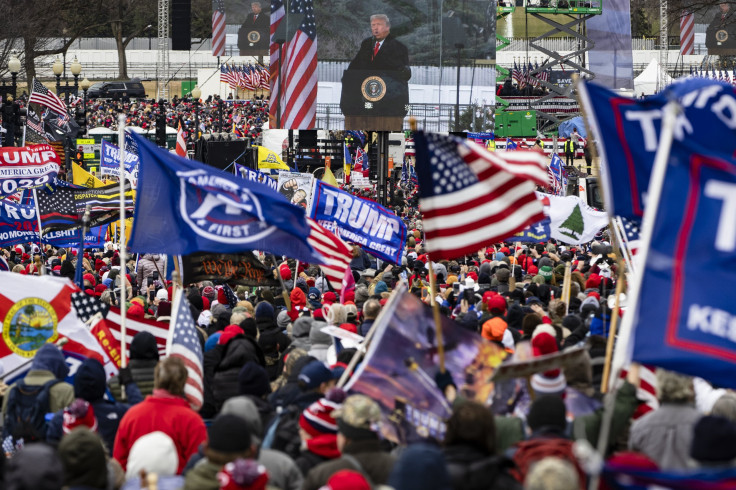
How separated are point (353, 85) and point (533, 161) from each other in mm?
30638

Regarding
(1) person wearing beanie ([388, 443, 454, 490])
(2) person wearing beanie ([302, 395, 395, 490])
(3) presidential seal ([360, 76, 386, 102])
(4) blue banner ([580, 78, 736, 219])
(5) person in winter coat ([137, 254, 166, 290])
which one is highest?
(4) blue banner ([580, 78, 736, 219])

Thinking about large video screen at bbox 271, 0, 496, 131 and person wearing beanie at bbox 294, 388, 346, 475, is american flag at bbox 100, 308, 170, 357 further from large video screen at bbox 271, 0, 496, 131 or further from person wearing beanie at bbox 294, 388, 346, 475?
large video screen at bbox 271, 0, 496, 131

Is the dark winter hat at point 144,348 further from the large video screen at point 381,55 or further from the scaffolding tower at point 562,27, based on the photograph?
the scaffolding tower at point 562,27

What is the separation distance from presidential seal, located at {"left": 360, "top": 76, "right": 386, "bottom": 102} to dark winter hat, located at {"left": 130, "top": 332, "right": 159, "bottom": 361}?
29763 millimetres

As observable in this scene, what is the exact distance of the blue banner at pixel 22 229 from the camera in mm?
17938

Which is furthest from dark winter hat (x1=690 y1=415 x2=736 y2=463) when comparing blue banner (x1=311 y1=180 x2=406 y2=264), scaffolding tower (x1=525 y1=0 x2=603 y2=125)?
scaffolding tower (x1=525 y1=0 x2=603 y2=125)

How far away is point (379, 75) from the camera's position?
126ft

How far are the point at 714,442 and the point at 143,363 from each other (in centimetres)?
463

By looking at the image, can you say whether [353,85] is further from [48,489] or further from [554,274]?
[48,489]

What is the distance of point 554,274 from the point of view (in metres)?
16.2

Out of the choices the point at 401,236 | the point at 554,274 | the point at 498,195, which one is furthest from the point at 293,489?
the point at 554,274

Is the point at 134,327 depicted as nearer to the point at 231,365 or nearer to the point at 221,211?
the point at 221,211

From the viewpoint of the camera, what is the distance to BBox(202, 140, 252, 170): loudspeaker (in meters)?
30.4

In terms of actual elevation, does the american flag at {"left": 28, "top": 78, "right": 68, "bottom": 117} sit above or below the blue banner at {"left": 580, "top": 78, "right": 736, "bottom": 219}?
below
